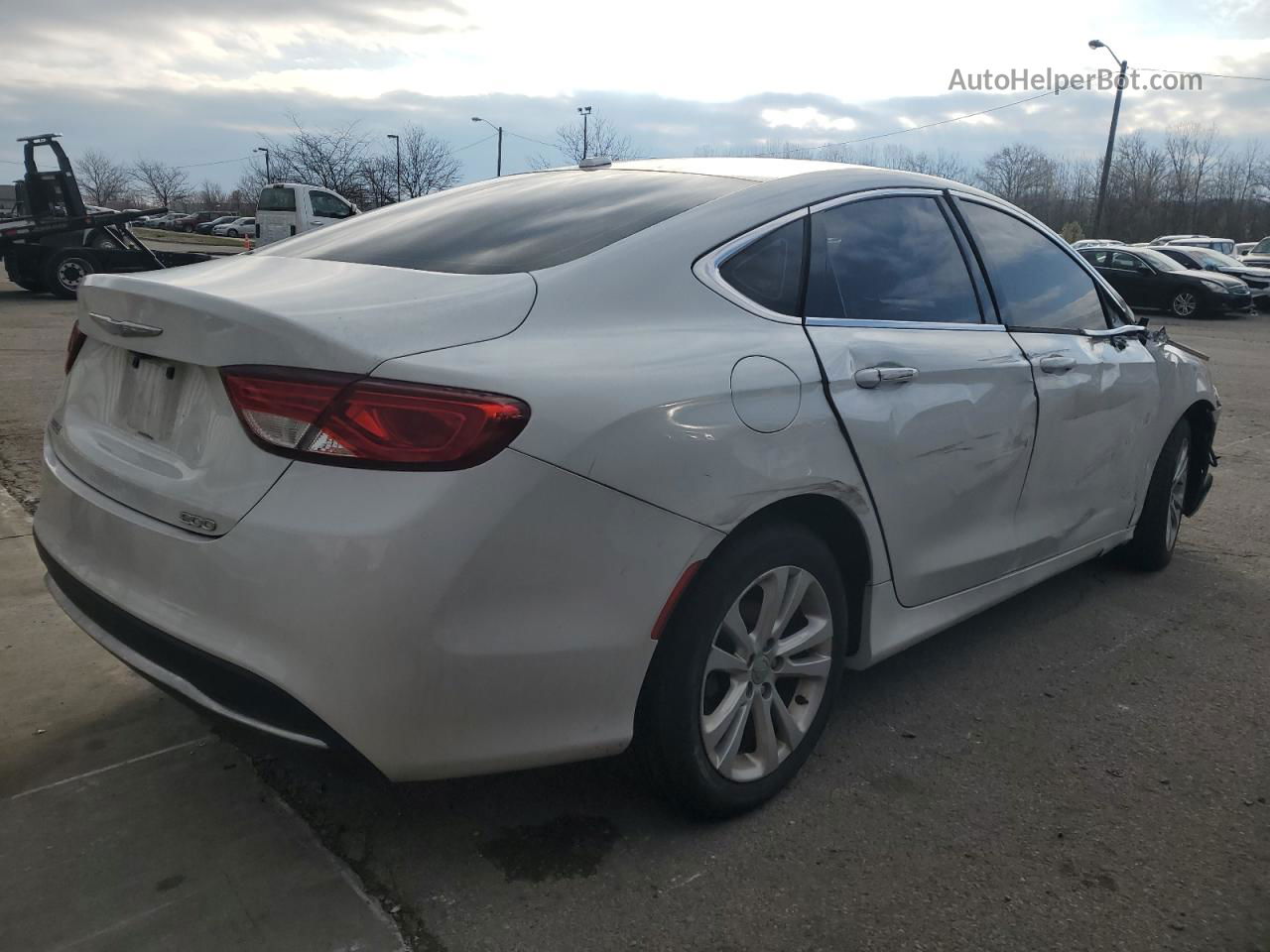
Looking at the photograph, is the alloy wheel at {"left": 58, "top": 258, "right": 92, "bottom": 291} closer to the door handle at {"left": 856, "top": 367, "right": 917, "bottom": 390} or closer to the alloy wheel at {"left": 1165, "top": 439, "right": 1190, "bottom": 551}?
the alloy wheel at {"left": 1165, "top": 439, "right": 1190, "bottom": 551}

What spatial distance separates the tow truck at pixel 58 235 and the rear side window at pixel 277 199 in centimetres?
794

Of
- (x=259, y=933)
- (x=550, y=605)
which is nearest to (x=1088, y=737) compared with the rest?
(x=550, y=605)

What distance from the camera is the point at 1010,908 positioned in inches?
93.3

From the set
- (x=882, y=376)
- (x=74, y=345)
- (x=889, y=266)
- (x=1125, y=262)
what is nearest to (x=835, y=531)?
(x=882, y=376)

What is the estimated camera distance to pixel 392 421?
79.4 inches

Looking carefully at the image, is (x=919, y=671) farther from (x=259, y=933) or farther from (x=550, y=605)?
(x=259, y=933)

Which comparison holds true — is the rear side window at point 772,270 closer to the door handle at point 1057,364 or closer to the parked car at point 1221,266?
the door handle at point 1057,364

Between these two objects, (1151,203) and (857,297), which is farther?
(1151,203)

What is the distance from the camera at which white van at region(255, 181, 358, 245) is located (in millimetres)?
23938

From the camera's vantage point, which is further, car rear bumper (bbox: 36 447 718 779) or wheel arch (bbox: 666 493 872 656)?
wheel arch (bbox: 666 493 872 656)

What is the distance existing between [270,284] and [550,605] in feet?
3.28

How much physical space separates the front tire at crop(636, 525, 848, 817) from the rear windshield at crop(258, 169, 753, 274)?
2.80 feet

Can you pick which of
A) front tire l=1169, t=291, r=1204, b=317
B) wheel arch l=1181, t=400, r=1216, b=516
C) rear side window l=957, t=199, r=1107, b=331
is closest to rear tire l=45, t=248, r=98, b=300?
rear side window l=957, t=199, r=1107, b=331

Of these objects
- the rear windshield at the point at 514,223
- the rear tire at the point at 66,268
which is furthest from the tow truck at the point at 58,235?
the rear windshield at the point at 514,223
